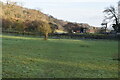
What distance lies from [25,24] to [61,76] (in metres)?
43.3

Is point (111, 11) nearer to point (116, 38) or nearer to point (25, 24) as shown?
point (116, 38)

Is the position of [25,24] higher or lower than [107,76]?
higher

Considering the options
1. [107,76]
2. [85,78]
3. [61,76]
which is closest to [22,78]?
[61,76]

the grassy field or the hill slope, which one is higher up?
the hill slope

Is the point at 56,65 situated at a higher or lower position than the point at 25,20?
lower

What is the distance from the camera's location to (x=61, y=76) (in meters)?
5.93

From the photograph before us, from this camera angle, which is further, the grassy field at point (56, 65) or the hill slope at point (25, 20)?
the hill slope at point (25, 20)

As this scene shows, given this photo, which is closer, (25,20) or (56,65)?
(56,65)

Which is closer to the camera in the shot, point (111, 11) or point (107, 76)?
point (107, 76)

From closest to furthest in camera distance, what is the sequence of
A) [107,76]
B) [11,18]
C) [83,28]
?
1. [107,76]
2. [11,18]
3. [83,28]

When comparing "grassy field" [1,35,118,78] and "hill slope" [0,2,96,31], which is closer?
"grassy field" [1,35,118,78]

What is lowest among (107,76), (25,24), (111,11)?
(107,76)

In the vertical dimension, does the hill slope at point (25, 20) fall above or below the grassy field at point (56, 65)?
above

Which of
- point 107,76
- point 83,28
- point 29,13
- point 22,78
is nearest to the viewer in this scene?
point 22,78
